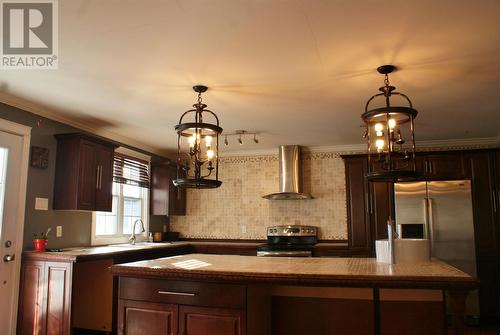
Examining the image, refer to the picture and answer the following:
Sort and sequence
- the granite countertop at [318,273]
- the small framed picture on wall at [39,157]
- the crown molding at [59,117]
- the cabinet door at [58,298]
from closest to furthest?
the granite countertop at [318,273], the cabinet door at [58,298], the crown molding at [59,117], the small framed picture on wall at [39,157]

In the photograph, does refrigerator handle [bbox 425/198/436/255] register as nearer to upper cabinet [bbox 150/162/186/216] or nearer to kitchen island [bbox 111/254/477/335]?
kitchen island [bbox 111/254/477/335]

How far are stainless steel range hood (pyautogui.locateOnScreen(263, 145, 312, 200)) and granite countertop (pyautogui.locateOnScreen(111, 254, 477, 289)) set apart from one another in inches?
127

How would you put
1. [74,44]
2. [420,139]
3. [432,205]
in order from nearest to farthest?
[74,44] < [432,205] < [420,139]

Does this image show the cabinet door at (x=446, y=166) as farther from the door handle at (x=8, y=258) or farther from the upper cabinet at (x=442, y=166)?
the door handle at (x=8, y=258)

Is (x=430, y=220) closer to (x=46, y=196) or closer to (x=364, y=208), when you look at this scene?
(x=364, y=208)

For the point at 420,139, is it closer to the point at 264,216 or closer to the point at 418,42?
the point at 264,216

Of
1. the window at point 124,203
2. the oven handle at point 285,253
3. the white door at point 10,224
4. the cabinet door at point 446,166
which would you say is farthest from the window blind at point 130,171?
the cabinet door at point 446,166

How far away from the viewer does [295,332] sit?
2676mm

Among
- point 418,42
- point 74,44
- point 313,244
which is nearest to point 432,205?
point 313,244

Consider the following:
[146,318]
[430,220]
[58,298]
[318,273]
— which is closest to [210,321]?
[146,318]

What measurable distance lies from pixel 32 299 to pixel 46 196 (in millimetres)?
993

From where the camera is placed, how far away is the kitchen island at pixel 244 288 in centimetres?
203

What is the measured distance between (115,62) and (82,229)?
91.3 inches

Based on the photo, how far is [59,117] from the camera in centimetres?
421
